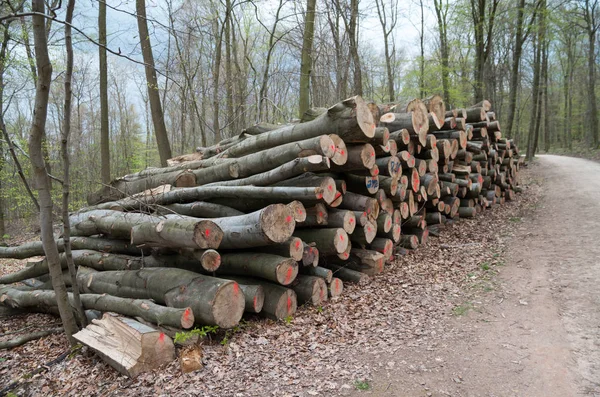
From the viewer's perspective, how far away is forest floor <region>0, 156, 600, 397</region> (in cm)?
338

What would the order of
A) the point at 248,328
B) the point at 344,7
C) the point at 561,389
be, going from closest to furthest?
1. the point at 561,389
2. the point at 248,328
3. the point at 344,7

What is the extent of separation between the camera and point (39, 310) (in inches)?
243

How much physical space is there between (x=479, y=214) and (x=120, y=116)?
28971 mm

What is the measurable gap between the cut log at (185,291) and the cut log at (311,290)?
103cm

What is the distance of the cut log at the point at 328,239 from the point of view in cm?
539

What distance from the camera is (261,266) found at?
4742 mm

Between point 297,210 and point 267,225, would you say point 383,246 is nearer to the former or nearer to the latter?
point 297,210

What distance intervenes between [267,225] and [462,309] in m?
2.79

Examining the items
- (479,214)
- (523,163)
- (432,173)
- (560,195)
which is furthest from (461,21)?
(432,173)

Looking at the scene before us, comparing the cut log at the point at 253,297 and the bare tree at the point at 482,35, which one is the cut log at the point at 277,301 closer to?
the cut log at the point at 253,297

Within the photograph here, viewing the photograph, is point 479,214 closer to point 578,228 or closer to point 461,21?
point 578,228

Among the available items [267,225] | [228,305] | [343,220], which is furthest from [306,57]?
[228,305]

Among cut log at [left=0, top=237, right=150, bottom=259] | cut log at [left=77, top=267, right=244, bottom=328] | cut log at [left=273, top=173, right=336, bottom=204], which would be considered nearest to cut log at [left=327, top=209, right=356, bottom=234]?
cut log at [left=273, top=173, right=336, bottom=204]

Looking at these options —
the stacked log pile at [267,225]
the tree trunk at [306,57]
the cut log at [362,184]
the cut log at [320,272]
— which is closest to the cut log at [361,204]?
the stacked log pile at [267,225]
